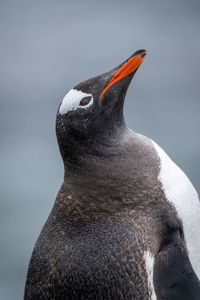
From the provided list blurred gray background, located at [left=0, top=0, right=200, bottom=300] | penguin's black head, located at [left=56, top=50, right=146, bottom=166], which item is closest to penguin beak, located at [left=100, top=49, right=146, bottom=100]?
penguin's black head, located at [left=56, top=50, right=146, bottom=166]

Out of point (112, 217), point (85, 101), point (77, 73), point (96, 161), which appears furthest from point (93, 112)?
point (77, 73)

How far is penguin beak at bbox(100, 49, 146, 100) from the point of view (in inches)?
96.0

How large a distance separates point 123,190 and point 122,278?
14.5 inches

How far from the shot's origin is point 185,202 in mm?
2365

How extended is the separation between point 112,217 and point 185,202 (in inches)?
13.4

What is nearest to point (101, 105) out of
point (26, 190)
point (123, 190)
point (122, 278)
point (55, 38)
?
point (123, 190)

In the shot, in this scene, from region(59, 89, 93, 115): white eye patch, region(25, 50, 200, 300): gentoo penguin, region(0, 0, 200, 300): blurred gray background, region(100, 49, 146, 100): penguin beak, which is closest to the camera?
region(25, 50, 200, 300): gentoo penguin

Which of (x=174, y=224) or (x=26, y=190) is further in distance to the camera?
(x=26, y=190)

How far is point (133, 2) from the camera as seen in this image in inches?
300

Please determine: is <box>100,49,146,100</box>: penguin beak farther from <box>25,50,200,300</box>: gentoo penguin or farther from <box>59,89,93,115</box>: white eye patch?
Result: <box>59,89,93,115</box>: white eye patch

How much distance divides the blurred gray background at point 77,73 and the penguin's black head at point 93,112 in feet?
10.8

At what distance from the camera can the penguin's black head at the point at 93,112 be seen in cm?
235

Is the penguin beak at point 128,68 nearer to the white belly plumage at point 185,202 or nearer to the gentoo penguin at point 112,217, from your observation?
the gentoo penguin at point 112,217

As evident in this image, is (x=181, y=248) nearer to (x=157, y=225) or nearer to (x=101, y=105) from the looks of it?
(x=157, y=225)
